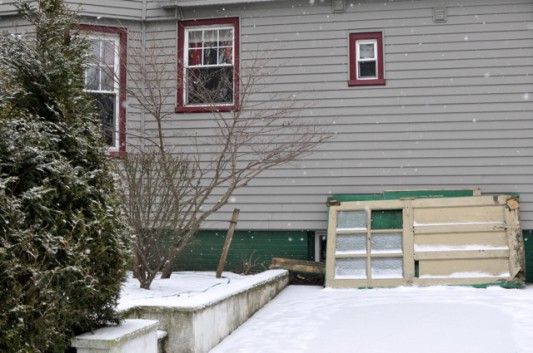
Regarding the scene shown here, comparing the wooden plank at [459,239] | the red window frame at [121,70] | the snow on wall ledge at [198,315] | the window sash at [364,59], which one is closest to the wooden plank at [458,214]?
the wooden plank at [459,239]

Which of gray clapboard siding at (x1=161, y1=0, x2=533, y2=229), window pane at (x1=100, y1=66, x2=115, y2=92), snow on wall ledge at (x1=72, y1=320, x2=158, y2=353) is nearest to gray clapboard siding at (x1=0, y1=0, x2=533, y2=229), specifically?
gray clapboard siding at (x1=161, y1=0, x2=533, y2=229)

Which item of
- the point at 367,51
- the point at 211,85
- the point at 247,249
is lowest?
the point at 247,249

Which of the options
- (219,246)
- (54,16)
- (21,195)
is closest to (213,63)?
(219,246)

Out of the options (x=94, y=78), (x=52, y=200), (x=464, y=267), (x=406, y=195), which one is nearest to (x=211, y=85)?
(x=94, y=78)

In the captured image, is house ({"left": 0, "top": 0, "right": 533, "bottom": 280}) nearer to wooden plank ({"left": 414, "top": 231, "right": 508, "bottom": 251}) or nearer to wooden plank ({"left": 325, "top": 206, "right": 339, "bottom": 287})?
wooden plank ({"left": 325, "top": 206, "right": 339, "bottom": 287})

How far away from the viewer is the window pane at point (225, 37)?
10.8 m

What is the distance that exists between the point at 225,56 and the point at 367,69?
2647mm

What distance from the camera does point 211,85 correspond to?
10.8m

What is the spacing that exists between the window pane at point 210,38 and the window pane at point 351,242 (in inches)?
172

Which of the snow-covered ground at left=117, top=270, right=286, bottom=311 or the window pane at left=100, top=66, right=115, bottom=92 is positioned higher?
the window pane at left=100, top=66, right=115, bottom=92

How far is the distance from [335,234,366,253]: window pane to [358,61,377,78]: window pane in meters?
2.95

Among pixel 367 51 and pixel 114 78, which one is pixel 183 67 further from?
pixel 367 51

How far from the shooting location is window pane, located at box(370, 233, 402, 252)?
9289 millimetres

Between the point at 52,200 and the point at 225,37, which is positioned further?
the point at 225,37
